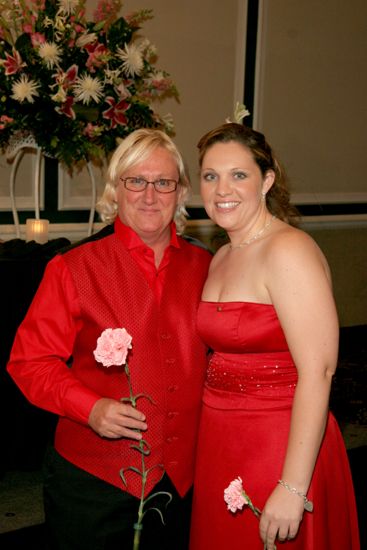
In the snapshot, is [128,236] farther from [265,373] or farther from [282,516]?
[282,516]

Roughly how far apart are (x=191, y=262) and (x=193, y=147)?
10.1ft

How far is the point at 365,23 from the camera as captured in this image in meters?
6.06

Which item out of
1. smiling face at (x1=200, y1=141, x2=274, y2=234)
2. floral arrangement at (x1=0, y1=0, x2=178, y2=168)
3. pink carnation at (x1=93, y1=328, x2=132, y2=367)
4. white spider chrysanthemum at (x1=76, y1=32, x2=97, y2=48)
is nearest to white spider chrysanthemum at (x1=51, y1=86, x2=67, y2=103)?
floral arrangement at (x1=0, y1=0, x2=178, y2=168)

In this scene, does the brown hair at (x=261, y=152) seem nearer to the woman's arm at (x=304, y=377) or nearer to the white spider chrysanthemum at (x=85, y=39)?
the woman's arm at (x=304, y=377)

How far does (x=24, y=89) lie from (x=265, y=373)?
181cm

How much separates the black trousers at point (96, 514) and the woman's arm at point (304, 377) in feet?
1.25

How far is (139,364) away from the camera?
200 centimetres

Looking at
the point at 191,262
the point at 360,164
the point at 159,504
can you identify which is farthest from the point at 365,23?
the point at 159,504

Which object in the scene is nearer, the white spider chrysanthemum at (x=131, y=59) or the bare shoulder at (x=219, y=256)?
the bare shoulder at (x=219, y=256)

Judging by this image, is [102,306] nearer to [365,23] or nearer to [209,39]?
[209,39]

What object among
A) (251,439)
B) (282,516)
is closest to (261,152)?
(251,439)

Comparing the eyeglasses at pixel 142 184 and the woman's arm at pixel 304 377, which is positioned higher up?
the eyeglasses at pixel 142 184

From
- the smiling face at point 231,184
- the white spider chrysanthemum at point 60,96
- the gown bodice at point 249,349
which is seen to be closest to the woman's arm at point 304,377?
the gown bodice at point 249,349

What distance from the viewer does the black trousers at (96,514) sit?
6.59ft
